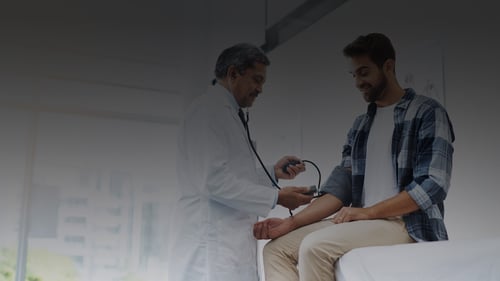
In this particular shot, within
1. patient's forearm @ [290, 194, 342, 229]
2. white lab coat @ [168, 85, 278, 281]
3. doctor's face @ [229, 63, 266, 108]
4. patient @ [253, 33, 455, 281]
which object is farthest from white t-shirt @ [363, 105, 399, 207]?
doctor's face @ [229, 63, 266, 108]

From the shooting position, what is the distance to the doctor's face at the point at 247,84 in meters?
2.46

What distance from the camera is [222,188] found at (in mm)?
2236

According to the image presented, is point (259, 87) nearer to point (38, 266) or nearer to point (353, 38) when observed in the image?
point (353, 38)

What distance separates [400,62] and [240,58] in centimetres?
64

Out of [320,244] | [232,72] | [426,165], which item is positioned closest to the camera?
[320,244]

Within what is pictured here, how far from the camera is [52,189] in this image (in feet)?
7.89

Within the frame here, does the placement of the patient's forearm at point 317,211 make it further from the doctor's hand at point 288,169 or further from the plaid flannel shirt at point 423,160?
the doctor's hand at point 288,169

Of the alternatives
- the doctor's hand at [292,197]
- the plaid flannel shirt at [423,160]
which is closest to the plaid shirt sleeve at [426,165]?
the plaid flannel shirt at [423,160]

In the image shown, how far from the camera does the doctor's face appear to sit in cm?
246

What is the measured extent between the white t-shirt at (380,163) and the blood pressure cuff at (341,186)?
0.23 feet

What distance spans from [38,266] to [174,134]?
2.49 feet

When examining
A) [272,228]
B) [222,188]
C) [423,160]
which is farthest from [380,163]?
[222,188]

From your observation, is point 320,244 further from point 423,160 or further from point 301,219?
point 423,160

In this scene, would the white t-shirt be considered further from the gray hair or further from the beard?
the gray hair
